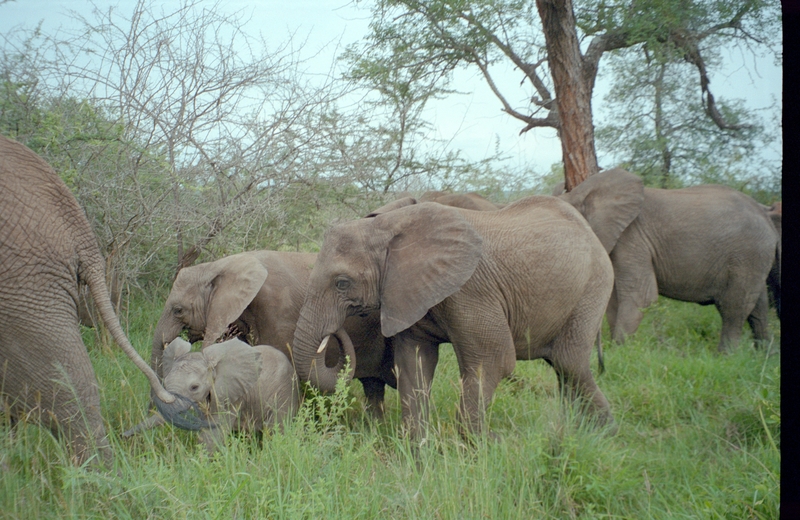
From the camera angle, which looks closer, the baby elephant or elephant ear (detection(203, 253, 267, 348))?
the baby elephant

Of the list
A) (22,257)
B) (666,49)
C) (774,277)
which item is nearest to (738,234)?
(774,277)

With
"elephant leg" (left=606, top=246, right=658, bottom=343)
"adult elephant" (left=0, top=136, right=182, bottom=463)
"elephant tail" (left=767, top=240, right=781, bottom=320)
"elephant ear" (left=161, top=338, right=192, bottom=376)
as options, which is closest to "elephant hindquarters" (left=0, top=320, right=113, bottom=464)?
"adult elephant" (left=0, top=136, right=182, bottom=463)

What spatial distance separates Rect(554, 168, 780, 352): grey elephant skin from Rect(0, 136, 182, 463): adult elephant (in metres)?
4.71

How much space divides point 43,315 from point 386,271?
1.74 meters

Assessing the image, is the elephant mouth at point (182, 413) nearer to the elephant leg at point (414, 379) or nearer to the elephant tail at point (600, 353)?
the elephant leg at point (414, 379)

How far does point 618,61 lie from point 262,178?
17.0 feet

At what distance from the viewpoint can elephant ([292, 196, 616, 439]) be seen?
3893mm

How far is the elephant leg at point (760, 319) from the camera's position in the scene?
7371mm

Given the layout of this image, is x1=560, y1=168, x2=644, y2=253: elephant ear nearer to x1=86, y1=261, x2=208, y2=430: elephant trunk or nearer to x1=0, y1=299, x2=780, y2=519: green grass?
x1=0, y1=299, x2=780, y2=519: green grass

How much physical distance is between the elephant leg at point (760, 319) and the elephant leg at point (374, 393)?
457 centimetres

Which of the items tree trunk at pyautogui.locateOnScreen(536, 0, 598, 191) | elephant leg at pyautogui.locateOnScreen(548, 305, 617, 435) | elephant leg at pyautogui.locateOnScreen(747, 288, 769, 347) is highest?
tree trunk at pyautogui.locateOnScreen(536, 0, 598, 191)

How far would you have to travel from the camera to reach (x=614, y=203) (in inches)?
262

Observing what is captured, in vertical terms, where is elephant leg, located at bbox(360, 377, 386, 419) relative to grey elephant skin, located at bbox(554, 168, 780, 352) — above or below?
Result: below

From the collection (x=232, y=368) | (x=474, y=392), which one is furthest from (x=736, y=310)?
(x=232, y=368)
